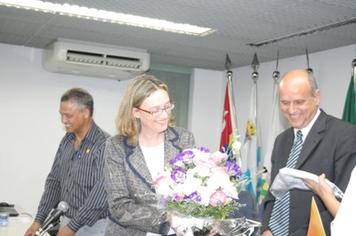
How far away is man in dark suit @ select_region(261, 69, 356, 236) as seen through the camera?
209 cm

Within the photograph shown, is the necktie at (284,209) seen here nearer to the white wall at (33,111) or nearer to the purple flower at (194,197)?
the purple flower at (194,197)

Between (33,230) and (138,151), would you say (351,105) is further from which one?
(33,230)

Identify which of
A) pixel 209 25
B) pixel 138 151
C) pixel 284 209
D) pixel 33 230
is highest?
pixel 209 25

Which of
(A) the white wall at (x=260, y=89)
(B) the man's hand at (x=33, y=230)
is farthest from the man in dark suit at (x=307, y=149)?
(A) the white wall at (x=260, y=89)

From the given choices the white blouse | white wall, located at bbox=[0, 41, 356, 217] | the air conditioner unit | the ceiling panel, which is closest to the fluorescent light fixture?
the ceiling panel

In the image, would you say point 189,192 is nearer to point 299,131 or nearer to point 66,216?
point 299,131

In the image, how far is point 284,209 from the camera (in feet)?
7.39

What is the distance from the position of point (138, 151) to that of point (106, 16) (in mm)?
1909

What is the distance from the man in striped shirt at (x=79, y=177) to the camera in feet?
Result: 8.05

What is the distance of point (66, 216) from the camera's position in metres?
2.67

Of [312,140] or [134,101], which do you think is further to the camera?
[312,140]

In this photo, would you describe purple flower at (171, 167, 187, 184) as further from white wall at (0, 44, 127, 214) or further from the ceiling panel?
white wall at (0, 44, 127, 214)

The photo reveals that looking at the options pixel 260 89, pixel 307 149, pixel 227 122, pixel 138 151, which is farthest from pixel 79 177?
pixel 260 89

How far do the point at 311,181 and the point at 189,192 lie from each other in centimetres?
57
